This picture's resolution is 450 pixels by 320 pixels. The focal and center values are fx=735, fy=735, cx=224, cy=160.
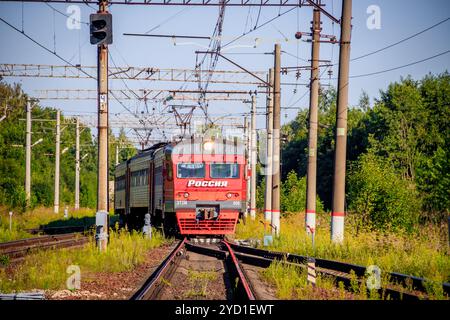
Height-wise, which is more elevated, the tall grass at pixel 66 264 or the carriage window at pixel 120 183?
the carriage window at pixel 120 183

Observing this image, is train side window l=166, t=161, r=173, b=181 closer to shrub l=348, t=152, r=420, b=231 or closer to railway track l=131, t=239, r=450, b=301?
railway track l=131, t=239, r=450, b=301

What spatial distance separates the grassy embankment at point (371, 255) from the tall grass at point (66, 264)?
13.0 ft

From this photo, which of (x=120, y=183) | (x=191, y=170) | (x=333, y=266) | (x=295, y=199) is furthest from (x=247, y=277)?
(x=295, y=199)

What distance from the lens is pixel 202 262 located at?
2027 cm

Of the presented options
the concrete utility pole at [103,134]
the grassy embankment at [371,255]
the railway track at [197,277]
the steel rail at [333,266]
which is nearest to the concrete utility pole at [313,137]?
the grassy embankment at [371,255]

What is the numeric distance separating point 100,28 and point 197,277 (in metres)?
6.56

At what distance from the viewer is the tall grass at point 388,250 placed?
14867 mm

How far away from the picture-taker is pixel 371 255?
18125mm

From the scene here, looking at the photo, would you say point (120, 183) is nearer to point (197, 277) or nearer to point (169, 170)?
point (169, 170)

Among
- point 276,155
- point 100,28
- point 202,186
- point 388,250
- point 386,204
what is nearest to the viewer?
point 100,28

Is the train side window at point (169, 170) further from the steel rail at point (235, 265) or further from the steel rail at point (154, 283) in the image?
the steel rail at point (154, 283)

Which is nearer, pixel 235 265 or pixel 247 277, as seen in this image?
pixel 247 277
